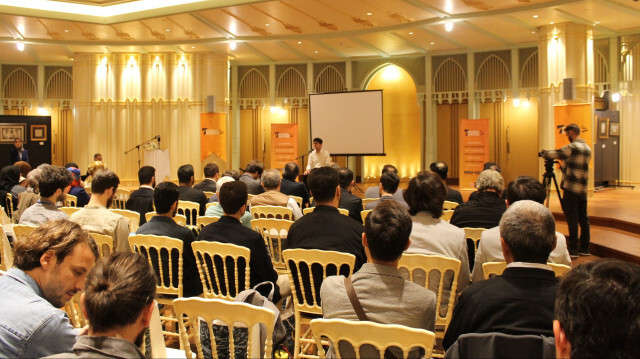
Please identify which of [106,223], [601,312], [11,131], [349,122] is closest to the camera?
[601,312]

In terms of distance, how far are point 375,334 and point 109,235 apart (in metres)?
2.70

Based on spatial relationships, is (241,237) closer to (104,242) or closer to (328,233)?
(328,233)

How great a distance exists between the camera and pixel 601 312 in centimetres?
110

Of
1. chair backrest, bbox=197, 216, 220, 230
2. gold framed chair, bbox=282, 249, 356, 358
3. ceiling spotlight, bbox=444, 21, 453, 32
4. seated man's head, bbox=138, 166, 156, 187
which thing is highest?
ceiling spotlight, bbox=444, 21, 453, 32

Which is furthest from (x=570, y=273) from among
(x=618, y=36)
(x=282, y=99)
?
(x=282, y=99)

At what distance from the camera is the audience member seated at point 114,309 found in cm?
140

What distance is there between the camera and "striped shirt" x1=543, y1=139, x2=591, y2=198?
5832 millimetres

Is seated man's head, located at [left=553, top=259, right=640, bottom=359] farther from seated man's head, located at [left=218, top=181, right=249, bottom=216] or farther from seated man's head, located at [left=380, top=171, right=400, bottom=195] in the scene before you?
seated man's head, located at [left=380, top=171, right=400, bottom=195]

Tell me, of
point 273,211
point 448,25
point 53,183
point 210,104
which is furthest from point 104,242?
point 210,104

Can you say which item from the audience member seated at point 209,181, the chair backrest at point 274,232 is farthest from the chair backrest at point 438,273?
the audience member seated at point 209,181

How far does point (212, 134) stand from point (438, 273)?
465 inches

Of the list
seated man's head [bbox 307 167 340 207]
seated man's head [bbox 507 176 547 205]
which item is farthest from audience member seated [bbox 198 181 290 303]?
seated man's head [bbox 507 176 547 205]

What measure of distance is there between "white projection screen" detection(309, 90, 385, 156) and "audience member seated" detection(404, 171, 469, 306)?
31.3ft

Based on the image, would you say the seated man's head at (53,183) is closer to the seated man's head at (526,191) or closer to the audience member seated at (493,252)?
the audience member seated at (493,252)
